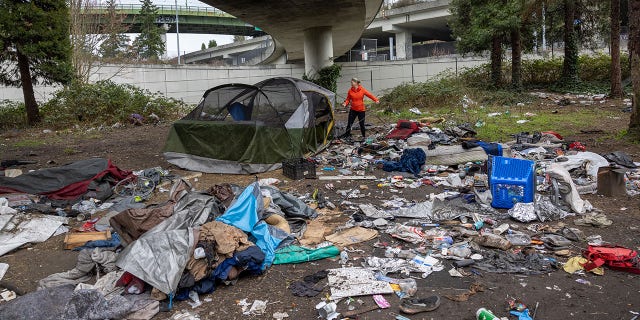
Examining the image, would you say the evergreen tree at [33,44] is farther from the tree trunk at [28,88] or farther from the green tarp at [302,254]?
the green tarp at [302,254]

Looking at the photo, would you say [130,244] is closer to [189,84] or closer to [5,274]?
[5,274]

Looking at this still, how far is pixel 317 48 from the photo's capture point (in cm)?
2127

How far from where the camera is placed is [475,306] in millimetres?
3719

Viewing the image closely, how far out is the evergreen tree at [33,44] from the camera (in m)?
14.1

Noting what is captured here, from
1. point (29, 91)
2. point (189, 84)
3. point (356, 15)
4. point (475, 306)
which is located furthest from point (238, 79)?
point (475, 306)

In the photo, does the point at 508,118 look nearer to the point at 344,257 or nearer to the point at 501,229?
the point at 501,229

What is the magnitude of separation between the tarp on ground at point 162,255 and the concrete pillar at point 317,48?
17518 millimetres

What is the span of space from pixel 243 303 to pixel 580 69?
21.6m

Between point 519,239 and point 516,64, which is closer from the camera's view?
point 519,239

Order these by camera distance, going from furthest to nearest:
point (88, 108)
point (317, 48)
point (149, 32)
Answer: point (149, 32) < point (317, 48) < point (88, 108)

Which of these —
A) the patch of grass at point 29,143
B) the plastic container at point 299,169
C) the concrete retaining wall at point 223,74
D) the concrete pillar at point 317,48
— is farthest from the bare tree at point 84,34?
the plastic container at point 299,169

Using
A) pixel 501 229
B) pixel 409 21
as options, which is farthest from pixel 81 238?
pixel 409 21

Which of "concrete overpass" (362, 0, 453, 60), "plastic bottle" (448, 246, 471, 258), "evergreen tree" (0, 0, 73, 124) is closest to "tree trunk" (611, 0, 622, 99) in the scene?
"concrete overpass" (362, 0, 453, 60)

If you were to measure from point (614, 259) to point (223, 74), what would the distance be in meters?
22.9
